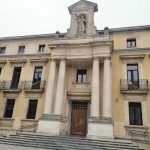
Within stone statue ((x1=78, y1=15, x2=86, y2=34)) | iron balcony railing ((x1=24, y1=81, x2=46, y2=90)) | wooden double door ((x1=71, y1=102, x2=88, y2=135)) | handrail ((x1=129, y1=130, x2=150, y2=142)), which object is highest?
stone statue ((x1=78, y1=15, x2=86, y2=34))

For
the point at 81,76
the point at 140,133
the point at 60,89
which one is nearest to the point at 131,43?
the point at 81,76

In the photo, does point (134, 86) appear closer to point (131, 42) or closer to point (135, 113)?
point (135, 113)

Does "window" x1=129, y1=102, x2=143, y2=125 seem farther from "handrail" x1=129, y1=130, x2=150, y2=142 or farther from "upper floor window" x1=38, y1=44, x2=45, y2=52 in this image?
"upper floor window" x1=38, y1=44, x2=45, y2=52

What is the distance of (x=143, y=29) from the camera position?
1848cm

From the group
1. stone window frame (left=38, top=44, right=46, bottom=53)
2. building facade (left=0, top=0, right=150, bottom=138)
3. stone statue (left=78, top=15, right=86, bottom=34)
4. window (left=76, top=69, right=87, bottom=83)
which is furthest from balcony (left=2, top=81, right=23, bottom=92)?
stone statue (left=78, top=15, right=86, bottom=34)

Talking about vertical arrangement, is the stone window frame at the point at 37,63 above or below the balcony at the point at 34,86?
above

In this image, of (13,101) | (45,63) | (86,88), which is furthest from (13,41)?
(86,88)

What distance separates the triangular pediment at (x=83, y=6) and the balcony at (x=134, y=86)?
334 inches

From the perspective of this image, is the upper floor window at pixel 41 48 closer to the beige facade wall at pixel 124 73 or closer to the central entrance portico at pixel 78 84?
the central entrance portico at pixel 78 84

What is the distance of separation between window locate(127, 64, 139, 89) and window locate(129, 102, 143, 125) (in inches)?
63.7

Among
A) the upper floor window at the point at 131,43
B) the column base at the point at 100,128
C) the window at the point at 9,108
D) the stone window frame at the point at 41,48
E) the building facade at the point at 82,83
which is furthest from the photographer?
the stone window frame at the point at 41,48

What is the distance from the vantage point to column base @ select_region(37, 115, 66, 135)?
1516cm

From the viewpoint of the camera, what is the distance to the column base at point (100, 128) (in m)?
14.1

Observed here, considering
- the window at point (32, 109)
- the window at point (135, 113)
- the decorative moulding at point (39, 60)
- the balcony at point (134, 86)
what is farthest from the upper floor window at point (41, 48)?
the window at point (135, 113)
